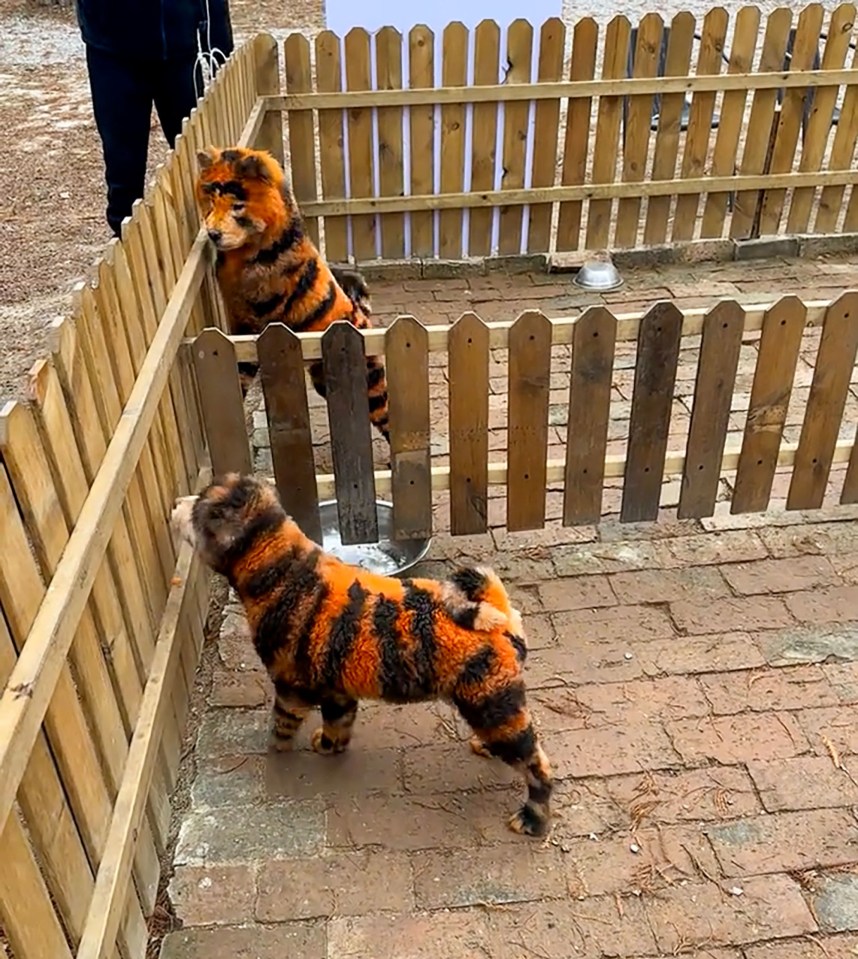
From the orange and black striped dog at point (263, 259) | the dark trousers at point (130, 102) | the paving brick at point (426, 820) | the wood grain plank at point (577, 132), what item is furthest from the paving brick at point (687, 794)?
the wood grain plank at point (577, 132)

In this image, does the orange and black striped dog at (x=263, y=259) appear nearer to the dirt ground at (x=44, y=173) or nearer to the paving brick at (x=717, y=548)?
the dirt ground at (x=44, y=173)

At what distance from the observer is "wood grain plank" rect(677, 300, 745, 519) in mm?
3727

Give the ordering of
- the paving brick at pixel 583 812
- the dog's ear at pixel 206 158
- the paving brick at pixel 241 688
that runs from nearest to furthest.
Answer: the paving brick at pixel 583 812 < the paving brick at pixel 241 688 < the dog's ear at pixel 206 158

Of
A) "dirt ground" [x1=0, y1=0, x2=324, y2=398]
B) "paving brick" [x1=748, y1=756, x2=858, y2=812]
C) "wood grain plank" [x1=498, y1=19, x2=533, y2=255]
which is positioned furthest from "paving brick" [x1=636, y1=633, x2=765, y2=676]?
"wood grain plank" [x1=498, y1=19, x2=533, y2=255]

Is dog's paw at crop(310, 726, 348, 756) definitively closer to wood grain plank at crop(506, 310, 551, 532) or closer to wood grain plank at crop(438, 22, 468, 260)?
wood grain plank at crop(506, 310, 551, 532)

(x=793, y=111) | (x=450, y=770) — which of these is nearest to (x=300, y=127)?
(x=793, y=111)

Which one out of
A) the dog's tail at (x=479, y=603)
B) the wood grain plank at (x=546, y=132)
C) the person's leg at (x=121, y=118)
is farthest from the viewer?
the wood grain plank at (x=546, y=132)

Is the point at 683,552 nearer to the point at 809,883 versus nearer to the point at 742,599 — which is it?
the point at 742,599

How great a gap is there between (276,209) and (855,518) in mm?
2926

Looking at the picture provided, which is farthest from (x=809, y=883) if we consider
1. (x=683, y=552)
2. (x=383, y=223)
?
(x=383, y=223)

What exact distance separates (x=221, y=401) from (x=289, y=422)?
28cm

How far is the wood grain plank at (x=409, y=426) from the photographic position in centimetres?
361

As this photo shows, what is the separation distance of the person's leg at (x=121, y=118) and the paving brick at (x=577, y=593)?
10.2 ft

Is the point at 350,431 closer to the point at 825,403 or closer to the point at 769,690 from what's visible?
the point at 769,690
